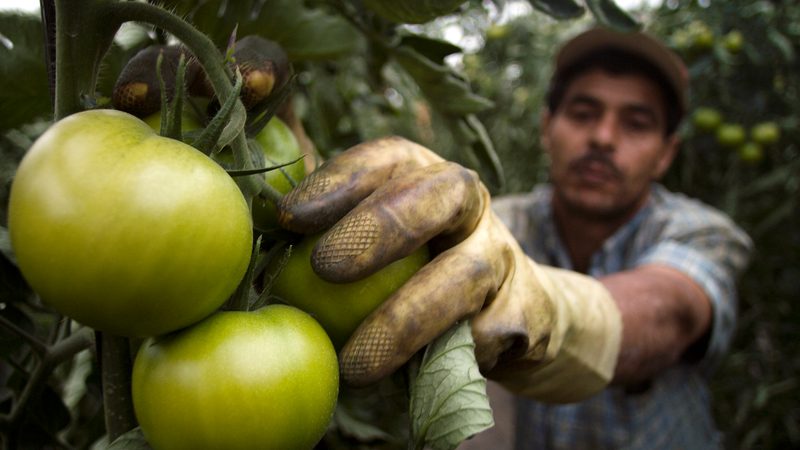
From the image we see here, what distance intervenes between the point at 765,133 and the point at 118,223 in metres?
2.85

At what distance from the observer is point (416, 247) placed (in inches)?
24.0

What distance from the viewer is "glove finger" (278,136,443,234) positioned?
57 centimetres

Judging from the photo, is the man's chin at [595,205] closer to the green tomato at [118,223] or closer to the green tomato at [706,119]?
the green tomato at [706,119]

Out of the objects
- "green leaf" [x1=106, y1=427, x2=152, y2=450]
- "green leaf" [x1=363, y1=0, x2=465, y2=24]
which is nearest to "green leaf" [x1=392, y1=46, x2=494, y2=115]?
"green leaf" [x1=363, y1=0, x2=465, y2=24]

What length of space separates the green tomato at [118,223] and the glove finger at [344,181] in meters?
0.13

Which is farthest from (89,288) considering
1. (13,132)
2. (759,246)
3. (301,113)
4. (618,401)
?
(759,246)

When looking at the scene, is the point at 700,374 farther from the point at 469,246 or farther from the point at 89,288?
the point at 89,288

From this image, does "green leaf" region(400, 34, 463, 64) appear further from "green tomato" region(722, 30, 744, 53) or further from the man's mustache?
"green tomato" region(722, 30, 744, 53)

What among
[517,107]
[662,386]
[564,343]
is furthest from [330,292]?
[517,107]

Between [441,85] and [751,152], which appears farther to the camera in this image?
[751,152]

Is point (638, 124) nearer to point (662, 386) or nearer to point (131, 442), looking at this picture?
point (662, 386)

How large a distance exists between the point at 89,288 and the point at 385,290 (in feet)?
0.89

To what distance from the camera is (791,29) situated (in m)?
2.49

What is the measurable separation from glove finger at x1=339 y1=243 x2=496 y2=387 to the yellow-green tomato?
0.25 ft
